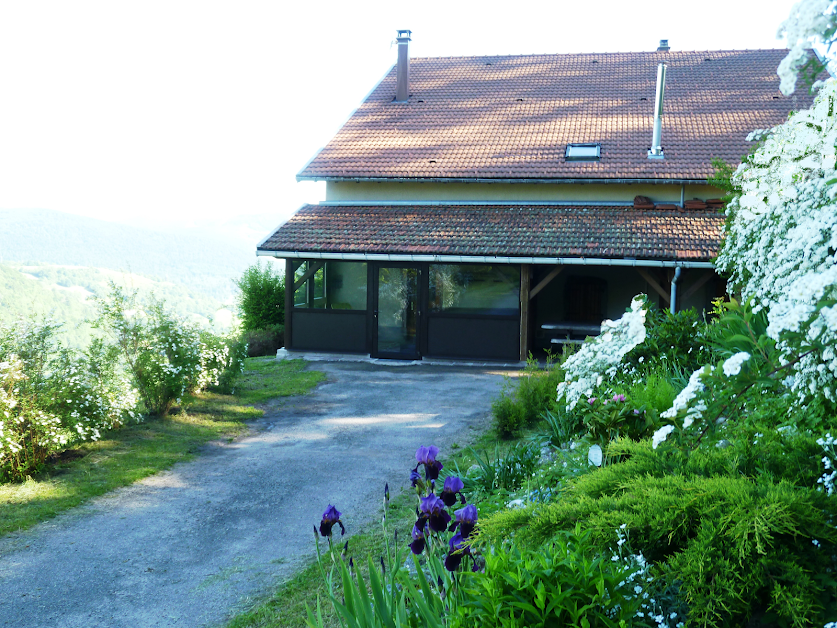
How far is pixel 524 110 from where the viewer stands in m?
17.7

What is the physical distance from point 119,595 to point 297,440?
3.90m

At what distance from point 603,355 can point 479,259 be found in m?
7.77

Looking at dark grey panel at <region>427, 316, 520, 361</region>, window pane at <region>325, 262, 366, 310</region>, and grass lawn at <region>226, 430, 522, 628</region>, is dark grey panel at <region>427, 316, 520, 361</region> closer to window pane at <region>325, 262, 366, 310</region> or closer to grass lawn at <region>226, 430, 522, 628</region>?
window pane at <region>325, 262, 366, 310</region>

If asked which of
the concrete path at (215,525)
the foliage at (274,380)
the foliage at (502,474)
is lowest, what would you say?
the concrete path at (215,525)

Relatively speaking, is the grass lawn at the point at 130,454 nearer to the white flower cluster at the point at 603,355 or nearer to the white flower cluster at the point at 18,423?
the white flower cluster at the point at 18,423

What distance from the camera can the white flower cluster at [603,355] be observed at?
5418mm

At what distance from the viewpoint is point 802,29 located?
2271 mm

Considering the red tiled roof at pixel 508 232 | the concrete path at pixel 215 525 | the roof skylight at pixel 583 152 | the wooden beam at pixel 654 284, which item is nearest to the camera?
the concrete path at pixel 215 525

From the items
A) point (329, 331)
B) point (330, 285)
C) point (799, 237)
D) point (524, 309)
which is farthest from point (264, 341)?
point (799, 237)

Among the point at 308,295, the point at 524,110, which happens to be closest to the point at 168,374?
the point at 308,295

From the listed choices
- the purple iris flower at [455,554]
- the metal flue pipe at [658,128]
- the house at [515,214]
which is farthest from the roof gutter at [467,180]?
the purple iris flower at [455,554]

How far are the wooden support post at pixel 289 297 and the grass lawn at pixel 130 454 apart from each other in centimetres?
344

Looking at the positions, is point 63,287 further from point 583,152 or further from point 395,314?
point 583,152

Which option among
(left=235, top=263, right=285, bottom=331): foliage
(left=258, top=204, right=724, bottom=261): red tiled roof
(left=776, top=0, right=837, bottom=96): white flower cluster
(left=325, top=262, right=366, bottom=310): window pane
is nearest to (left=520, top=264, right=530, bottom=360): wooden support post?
(left=258, top=204, right=724, bottom=261): red tiled roof
